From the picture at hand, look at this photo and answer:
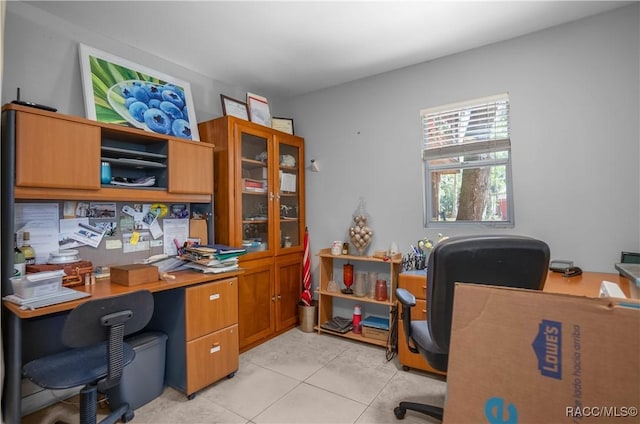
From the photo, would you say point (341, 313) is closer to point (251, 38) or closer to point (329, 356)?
point (329, 356)

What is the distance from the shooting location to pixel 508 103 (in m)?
2.47

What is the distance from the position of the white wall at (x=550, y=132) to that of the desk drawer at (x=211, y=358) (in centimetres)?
162

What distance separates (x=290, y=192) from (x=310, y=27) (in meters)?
1.60

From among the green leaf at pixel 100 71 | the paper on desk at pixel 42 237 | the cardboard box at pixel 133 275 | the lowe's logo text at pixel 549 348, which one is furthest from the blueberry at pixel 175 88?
the lowe's logo text at pixel 549 348

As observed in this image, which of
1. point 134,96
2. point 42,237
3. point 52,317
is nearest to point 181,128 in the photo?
point 134,96

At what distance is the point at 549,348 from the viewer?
0.87m

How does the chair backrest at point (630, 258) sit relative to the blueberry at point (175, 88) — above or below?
below

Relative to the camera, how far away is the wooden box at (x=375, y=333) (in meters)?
2.78

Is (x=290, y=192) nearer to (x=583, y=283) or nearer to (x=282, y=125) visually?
(x=282, y=125)

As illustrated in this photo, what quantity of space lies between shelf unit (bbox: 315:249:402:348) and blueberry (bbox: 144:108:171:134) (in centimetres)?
178

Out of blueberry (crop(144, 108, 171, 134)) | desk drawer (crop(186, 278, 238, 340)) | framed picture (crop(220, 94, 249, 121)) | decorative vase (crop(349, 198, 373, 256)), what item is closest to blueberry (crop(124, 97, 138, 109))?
blueberry (crop(144, 108, 171, 134))

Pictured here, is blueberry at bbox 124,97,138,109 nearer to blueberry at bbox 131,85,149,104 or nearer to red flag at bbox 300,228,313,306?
blueberry at bbox 131,85,149,104

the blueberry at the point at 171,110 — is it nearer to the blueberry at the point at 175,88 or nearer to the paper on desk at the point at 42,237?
the blueberry at the point at 175,88

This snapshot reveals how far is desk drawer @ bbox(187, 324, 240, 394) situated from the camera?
203cm
